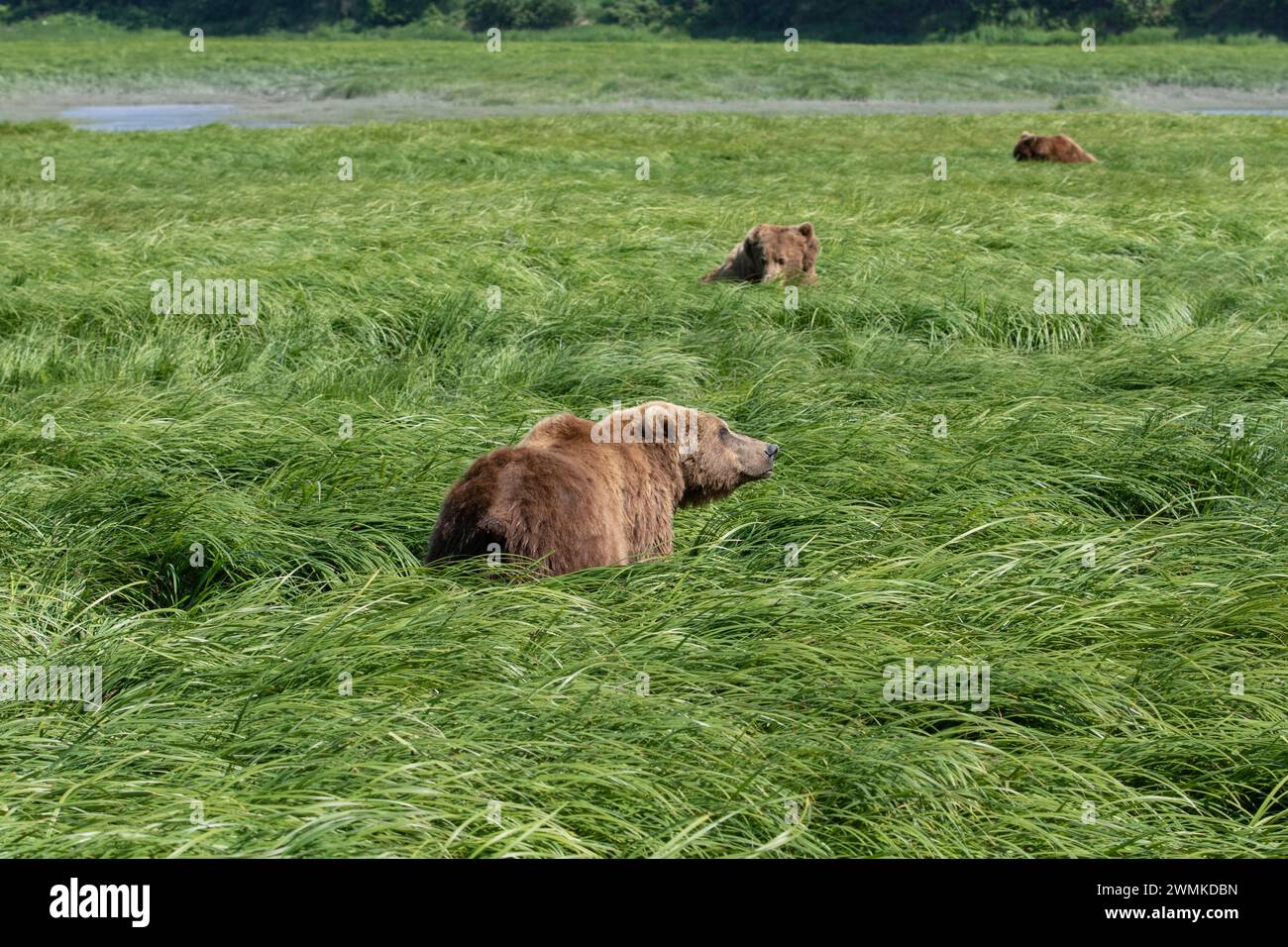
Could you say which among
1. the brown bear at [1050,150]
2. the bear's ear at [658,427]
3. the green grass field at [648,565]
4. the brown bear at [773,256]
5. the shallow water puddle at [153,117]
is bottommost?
the green grass field at [648,565]

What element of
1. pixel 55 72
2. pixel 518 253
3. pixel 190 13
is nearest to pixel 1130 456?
pixel 518 253

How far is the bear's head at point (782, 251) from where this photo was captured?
10781mm

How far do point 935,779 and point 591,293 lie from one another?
708 cm

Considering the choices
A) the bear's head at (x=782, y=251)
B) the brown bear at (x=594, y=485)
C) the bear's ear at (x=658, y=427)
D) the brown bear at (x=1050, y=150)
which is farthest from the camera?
the brown bear at (x=1050, y=150)

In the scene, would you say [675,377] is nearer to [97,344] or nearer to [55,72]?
[97,344]

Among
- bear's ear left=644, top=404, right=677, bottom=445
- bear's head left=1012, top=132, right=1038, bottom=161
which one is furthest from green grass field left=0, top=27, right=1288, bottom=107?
bear's ear left=644, top=404, right=677, bottom=445

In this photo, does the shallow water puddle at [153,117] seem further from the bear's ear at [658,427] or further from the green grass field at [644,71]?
the bear's ear at [658,427]

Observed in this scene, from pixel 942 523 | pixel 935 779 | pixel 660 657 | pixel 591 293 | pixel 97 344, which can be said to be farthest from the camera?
pixel 591 293

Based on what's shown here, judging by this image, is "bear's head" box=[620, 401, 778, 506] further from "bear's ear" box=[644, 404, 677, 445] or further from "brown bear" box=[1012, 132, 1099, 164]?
"brown bear" box=[1012, 132, 1099, 164]

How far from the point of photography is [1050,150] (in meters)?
21.5

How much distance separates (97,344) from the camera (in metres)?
9.18

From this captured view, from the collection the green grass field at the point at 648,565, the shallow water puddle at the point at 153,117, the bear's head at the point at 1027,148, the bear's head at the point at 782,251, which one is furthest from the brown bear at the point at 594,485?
the shallow water puddle at the point at 153,117

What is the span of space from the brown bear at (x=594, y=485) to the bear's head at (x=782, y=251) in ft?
16.0
